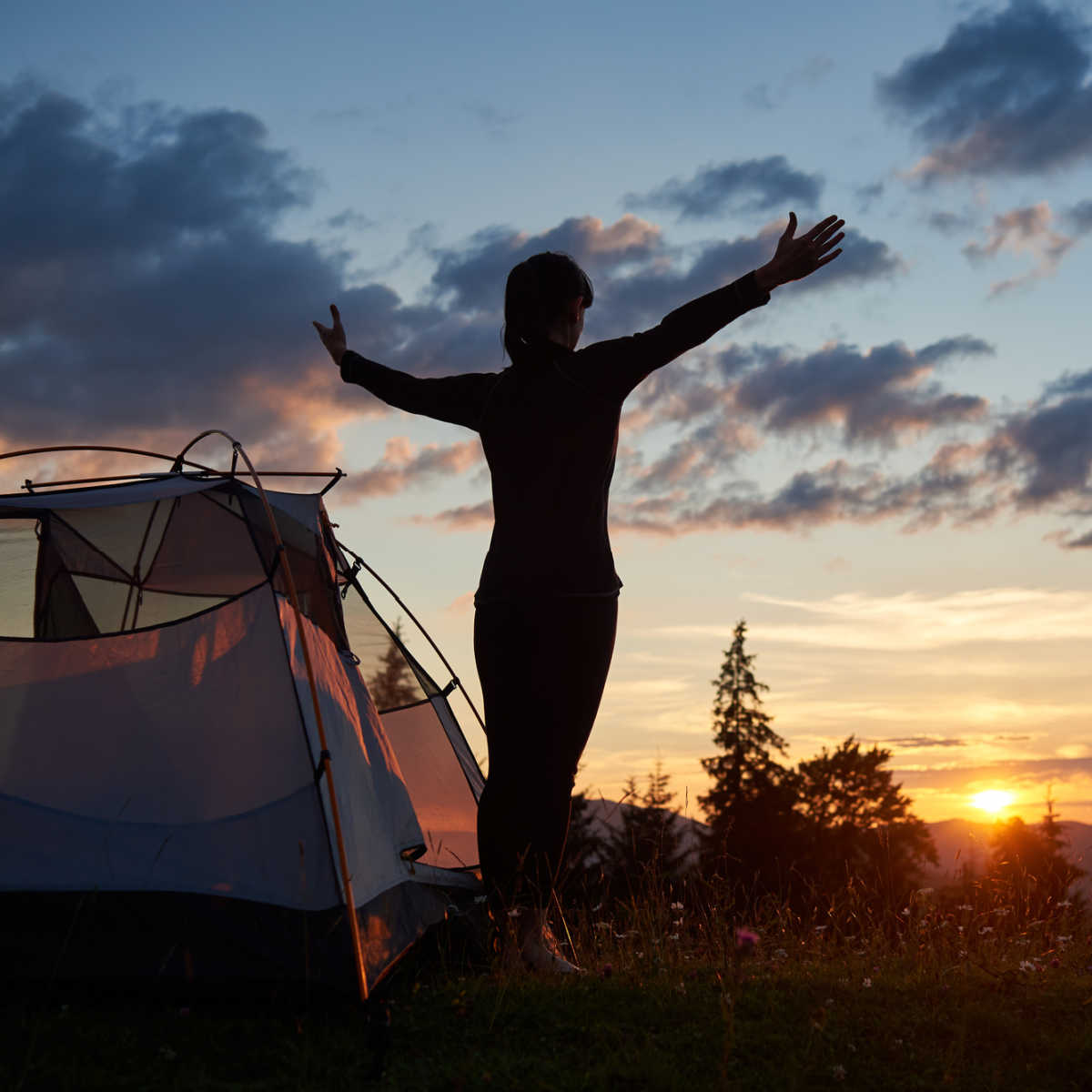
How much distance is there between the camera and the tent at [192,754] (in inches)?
188

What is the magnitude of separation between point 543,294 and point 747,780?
41.3 metres

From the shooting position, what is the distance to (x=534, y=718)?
477cm

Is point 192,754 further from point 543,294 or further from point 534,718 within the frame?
point 543,294

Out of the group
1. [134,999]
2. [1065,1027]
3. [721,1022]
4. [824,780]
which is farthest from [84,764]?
[824,780]

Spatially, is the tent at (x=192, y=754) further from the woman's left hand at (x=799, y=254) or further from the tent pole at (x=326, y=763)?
the woman's left hand at (x=799, y=254)

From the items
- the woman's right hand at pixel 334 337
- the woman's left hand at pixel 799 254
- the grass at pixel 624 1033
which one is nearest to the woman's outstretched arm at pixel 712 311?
the woman's left hand at pixel 799 254

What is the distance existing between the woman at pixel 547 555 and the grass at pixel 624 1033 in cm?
48

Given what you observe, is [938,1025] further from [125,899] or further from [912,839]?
[912,839]

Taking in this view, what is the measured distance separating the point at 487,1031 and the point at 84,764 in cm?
221

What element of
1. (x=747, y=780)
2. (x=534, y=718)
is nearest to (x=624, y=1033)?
(x=534, y=718)

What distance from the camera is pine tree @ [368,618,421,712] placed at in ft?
22.7

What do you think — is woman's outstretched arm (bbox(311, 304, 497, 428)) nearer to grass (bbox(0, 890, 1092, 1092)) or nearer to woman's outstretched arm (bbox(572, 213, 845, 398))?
woman's outstretched arm (bbox(572, 213, 845, 398))

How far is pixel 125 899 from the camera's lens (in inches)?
191

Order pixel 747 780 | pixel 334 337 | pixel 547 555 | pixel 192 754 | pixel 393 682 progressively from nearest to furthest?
pixel 547 555
pixel 192 754
pixel 334 337
pixel 393 682
pixel 747 780
